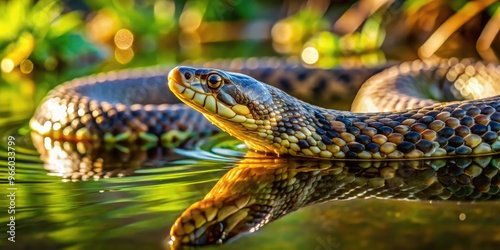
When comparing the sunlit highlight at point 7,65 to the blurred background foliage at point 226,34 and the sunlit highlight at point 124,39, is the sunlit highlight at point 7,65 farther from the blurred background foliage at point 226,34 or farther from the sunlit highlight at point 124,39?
the sunlit highlight at point 124,39

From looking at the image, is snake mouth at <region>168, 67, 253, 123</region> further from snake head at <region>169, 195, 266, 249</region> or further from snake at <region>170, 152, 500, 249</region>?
snake head at <region>169, 195, 266, 249</region>

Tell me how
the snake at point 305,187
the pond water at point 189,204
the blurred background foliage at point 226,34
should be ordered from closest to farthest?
1. the pond water at point 189,204
2. the snake at point 305,187
3. the blurred background foliage at point 226,34

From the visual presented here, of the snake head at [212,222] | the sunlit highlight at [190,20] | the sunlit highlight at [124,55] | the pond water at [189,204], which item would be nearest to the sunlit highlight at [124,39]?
the sunlit highlight at [124,55]

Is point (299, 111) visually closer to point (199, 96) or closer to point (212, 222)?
point (199, 96)

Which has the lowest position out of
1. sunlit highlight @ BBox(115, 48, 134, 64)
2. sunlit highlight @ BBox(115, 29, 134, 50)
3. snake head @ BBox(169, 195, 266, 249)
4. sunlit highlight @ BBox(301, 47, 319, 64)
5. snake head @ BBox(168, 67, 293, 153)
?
snake head @ BBox(169, 195, 266, 249)

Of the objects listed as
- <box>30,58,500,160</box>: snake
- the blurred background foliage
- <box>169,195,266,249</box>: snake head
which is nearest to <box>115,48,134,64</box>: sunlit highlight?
the blurred background foliage

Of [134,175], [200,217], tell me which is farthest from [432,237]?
[134,175]

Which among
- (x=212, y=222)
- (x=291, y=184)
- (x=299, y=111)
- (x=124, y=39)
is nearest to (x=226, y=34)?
(x=124, y=39)

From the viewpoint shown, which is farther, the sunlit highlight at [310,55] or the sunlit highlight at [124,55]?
the sunlit highlight at [124,55]
